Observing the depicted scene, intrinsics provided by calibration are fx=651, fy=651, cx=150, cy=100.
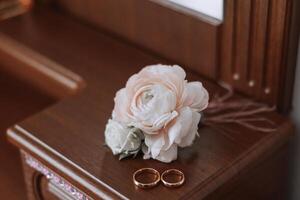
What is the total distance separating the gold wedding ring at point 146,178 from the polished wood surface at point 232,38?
0.24 metres

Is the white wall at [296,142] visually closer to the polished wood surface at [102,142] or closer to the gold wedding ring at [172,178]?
the polished wood surface at [102,142]

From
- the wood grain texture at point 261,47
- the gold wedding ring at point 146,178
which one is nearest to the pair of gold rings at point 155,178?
the gold wedding ring at point 146,178

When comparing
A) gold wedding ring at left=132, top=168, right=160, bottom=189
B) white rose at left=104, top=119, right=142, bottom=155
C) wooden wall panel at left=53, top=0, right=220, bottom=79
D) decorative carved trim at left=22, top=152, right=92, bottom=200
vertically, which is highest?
wooden wall panel at left=53, top=0, right=220, bottom=79

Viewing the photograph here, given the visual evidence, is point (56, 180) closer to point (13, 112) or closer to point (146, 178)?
point (146, 178)

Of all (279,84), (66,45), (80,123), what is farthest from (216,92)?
(66,45)

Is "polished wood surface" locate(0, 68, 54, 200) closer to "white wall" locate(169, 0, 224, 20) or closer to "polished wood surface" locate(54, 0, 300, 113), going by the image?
"polished wood surface" locate(54, 0, 300, 113)

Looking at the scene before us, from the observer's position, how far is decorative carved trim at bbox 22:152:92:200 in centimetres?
90

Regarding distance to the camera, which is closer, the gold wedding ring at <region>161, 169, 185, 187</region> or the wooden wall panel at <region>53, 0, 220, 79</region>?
the gold wedding ring at <region>161, 169, 185, 187</region>

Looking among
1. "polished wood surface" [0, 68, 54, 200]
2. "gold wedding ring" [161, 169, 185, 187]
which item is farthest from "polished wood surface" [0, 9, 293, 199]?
"polished wood surface" [0, 68, 54, 200]

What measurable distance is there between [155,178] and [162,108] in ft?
0.31

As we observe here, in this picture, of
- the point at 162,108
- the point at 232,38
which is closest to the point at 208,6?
the point at 232,38

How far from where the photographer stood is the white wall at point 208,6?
0.99 m

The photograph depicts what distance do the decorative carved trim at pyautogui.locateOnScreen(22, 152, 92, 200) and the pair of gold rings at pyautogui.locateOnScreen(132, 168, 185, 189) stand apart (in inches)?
3.1

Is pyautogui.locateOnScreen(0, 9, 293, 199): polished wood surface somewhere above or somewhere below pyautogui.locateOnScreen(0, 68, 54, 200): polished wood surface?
above
